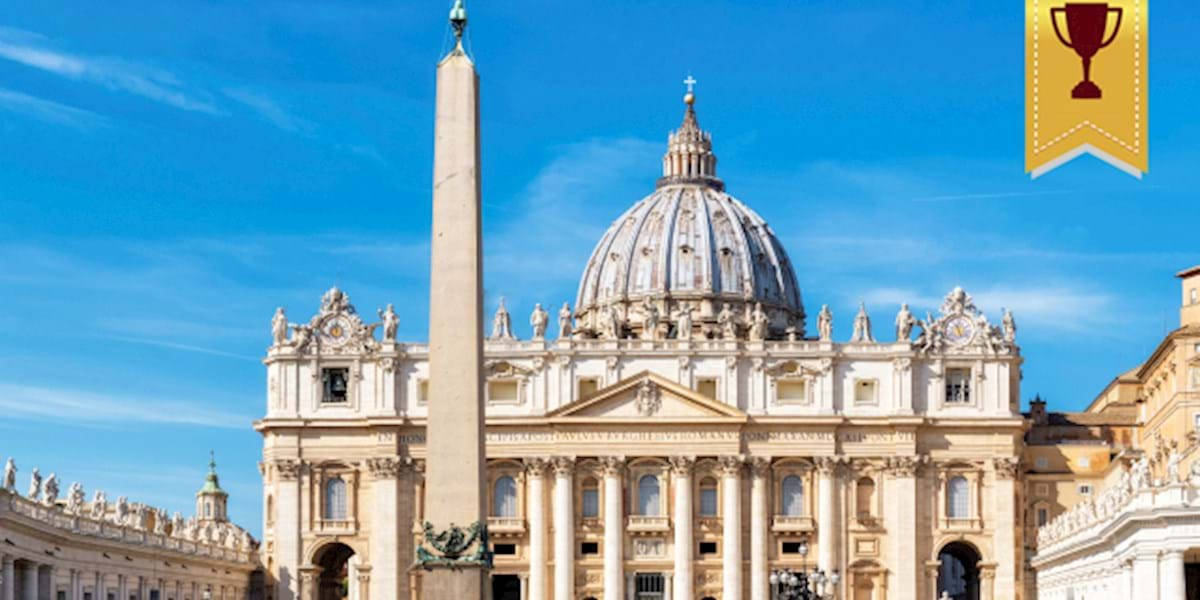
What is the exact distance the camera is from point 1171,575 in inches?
2589

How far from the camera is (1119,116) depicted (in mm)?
37594

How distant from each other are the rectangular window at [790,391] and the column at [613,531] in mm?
7991

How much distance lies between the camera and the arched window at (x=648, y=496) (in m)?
108

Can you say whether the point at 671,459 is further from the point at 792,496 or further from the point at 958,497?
the point at 958,497

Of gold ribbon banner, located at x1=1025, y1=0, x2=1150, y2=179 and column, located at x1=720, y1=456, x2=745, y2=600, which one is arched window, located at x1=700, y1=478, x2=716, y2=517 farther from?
gold ribbon banner, located at x1=1025, y1=0, x2=1150, y2=179

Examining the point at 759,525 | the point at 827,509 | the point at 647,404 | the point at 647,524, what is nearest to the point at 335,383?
the point at 647,404

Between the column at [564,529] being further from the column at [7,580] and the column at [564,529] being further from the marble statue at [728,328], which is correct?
the column at [7,580]

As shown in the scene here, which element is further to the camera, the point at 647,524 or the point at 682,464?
the point at 647,524

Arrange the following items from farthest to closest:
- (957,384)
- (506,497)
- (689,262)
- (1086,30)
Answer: (689,262) → (957,384) → (506,497) → (1086,30)

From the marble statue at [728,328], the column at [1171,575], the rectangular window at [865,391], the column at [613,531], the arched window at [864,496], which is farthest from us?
the marble statue at [728,328]

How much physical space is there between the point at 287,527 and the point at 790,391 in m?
24.0

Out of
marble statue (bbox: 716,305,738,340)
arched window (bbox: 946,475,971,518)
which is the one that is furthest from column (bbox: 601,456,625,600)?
arched window (bbox: 946,475,971,518)

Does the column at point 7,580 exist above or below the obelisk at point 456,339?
below

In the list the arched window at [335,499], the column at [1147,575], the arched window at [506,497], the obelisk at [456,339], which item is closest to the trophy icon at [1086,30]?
the obelisk at [456,339]
